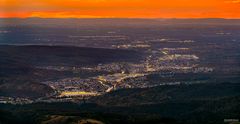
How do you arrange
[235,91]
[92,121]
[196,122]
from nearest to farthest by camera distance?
[92,121] → [196,122] → [235,91]

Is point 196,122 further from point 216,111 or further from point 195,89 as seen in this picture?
point 195,89

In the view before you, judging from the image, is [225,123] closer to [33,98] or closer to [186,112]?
[186,112]

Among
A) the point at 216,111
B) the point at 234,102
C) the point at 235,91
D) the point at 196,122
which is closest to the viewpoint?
the point at 196,122

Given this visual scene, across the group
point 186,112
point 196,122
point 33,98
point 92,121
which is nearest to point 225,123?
point 196,122

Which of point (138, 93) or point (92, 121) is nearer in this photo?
point (92, 121)

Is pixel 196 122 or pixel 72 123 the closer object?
pixel 72 123

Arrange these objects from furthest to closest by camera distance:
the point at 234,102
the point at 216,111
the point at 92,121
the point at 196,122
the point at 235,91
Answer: the point at 235,91 < the point at 234,102 < the point at 216,111 < the point at 196,122 < the point at 92,121

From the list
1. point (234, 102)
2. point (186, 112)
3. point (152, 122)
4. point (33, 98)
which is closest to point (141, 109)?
point (186, 112)

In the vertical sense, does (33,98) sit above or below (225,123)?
below
